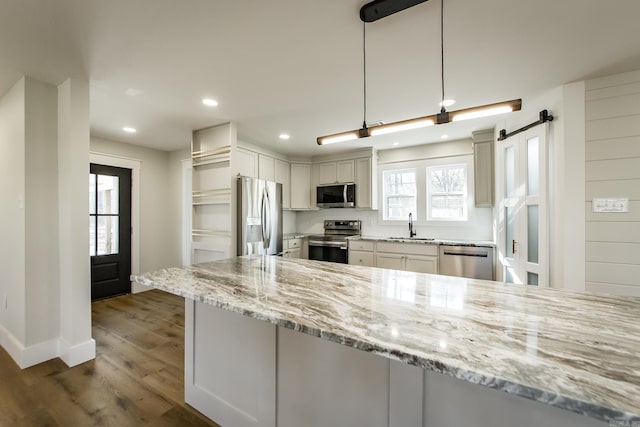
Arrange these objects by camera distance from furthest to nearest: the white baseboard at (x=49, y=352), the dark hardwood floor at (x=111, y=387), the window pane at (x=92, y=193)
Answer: the window pane at (x=92, y=193)
the white baseboard at (x=49, y=352)
the dark hardwood floor at (x=111, y=387)

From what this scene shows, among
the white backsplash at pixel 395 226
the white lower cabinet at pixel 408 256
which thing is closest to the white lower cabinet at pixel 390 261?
the white lower cabinet at pixel 408 256

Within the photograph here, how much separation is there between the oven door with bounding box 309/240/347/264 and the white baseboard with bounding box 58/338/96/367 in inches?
124

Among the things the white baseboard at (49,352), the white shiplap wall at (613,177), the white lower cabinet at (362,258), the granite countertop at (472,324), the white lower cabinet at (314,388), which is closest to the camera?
the granite countertop at (472,324)

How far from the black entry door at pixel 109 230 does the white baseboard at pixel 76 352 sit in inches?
75.6

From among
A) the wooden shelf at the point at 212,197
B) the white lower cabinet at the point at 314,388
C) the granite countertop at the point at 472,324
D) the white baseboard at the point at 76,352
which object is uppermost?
the wooden shelf at the point at 212,197

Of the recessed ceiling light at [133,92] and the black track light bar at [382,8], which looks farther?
the recessed ceiling light at [133,92]

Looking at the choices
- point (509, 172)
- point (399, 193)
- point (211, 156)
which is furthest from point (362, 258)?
point (211, 156)

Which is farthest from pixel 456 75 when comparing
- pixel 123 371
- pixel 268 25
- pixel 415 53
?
pixel 123 371

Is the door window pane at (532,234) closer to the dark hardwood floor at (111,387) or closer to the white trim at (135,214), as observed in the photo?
the dark hardwood floor at (111,387)

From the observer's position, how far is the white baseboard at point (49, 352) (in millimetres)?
2272

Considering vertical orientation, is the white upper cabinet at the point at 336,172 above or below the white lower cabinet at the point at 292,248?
above

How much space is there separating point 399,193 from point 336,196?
110cm

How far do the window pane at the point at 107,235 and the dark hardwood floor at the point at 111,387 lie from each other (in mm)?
1577

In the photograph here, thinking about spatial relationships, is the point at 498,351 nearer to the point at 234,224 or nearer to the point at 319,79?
the point at 319,79
